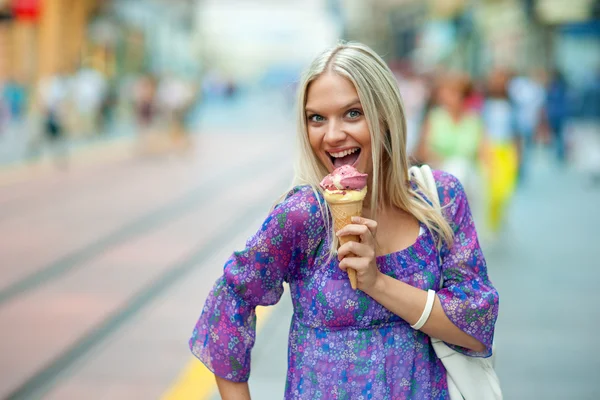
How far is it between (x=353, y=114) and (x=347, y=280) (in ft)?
1.30

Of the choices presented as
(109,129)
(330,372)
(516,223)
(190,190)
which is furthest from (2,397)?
(109,129)

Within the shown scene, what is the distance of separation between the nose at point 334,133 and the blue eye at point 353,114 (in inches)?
1.4

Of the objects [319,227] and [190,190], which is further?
[190,190]

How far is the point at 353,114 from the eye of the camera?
206cm

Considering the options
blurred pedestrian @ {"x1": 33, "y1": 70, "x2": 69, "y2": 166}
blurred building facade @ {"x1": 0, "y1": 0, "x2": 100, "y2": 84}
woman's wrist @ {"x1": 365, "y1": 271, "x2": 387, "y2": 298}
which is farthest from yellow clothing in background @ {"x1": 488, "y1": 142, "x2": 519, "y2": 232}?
blurred building facade @ {"x1": 0, "y1": 0, "x2": 100, "y2": 84}

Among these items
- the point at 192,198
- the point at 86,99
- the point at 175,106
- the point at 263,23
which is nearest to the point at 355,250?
the point at 192,198

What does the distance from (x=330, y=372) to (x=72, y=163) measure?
17.7m

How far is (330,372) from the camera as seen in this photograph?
2.04 meters

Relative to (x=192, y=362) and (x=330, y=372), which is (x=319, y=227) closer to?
(x=330, y=372)

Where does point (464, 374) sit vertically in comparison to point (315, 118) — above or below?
below

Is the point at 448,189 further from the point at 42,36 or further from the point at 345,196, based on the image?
the point at 42,36

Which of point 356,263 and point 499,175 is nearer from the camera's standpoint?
point 356,263

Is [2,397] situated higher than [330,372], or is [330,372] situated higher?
[330,372]

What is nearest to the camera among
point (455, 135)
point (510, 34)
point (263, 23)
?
point (455, 135)
